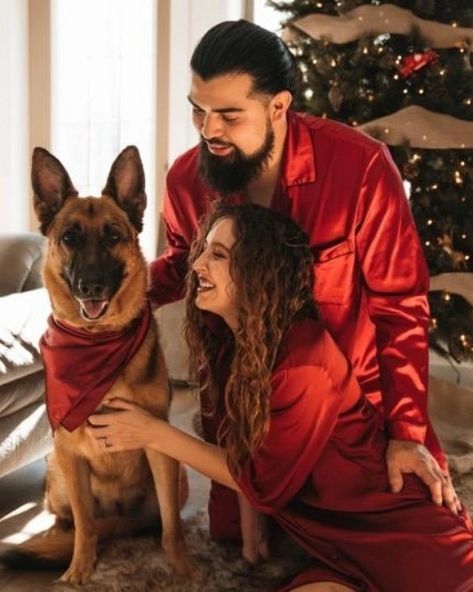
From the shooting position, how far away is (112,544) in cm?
192

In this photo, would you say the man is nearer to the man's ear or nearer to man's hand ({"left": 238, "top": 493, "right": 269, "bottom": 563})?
the man's ear

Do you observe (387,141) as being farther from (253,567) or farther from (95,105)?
(95,105)

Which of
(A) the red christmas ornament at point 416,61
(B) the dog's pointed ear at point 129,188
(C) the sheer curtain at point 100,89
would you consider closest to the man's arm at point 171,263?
(B) the dog's pointed ear at point 129,188

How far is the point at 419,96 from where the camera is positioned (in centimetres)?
293

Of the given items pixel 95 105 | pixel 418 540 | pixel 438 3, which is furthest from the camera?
pixel 95 105

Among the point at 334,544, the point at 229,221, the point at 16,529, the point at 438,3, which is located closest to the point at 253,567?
the point at 334,544

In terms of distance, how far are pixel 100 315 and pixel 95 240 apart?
179 mm

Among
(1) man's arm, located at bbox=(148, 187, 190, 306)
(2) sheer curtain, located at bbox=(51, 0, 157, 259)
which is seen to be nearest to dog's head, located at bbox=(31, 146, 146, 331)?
(1) man's arm, located at bbox=(148, 187, 190, 306)

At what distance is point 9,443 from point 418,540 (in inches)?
47.6

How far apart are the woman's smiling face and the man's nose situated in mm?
200

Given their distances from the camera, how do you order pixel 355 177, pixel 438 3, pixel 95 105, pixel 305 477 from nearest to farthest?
pixel 305 477
pixel 355 177
pixel 438 3
pixel 95 105

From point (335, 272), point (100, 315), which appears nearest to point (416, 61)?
point (335, 272)

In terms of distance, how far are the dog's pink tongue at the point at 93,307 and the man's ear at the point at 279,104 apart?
1.88 feet

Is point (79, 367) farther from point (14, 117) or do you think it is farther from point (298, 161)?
point (14, 117)
